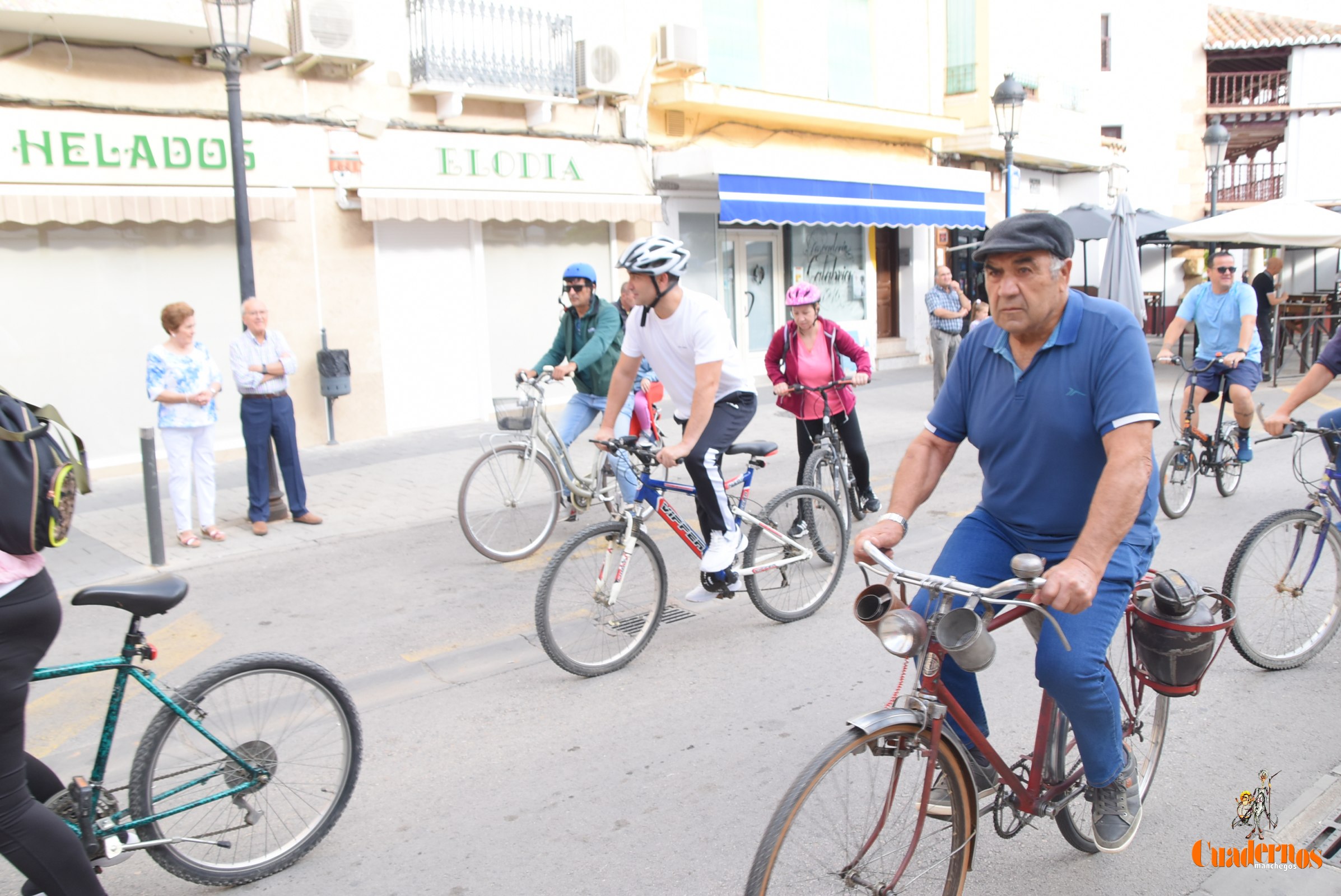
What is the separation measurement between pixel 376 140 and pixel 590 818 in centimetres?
1061

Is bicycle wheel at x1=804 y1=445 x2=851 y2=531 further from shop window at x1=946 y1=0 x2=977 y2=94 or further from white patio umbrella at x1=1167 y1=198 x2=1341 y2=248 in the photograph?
shop window at x1=946 y1=0 x2=977 y2=94

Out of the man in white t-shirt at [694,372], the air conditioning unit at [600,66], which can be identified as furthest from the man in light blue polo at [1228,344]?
the air conditioning unit at [600,66]

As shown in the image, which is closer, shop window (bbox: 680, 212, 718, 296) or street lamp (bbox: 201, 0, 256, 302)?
street lamp (bbox: 201, 0, 256, 302)

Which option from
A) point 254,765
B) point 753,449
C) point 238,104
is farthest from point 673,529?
point 238,104

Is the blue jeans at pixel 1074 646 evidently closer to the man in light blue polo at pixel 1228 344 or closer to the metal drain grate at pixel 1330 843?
the metal drain grate at pixel 1330 843

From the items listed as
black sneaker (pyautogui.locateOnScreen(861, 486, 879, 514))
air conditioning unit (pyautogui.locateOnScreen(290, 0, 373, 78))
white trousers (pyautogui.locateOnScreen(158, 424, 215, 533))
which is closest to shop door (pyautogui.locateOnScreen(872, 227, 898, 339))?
air conditioning unit (pyautogui.locateOnScreen(290, 0, 373, 78))

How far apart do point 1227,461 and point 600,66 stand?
9587 millimetres

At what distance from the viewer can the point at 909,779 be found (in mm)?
2639

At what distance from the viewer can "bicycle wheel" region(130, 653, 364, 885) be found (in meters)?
3.16

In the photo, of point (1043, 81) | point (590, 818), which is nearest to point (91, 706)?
point (590, 818)

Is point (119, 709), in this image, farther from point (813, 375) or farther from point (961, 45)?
point (961, 45)

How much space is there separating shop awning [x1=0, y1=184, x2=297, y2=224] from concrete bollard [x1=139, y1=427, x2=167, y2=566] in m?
2.99

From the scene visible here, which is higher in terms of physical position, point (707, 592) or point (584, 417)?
point (584, 417)

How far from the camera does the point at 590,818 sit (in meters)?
3.72
